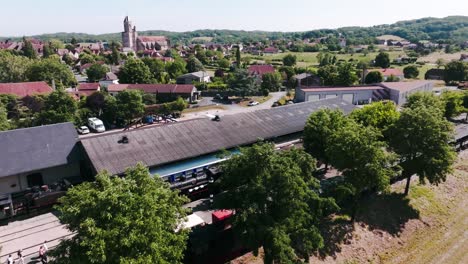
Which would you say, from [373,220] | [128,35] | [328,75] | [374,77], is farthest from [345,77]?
[128,35]

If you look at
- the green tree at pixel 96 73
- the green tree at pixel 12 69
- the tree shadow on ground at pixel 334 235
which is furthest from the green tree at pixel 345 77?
the green tree at pixel 12 69

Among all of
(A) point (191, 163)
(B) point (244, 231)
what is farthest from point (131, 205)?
(A) point (191, 163)

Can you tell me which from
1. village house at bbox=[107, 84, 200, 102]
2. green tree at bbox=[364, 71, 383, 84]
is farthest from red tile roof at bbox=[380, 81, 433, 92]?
village house at bbox=[107, 84, 200, 102]

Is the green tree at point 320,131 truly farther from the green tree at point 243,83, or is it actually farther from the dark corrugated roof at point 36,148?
the green tree at point 243,83

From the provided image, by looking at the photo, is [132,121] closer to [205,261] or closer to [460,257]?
[205,261]

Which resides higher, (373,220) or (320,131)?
(320,131)

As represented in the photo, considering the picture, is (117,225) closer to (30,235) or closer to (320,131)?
(30,235)
